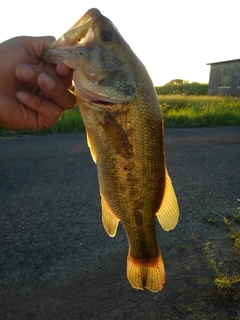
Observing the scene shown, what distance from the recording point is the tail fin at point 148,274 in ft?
7.25

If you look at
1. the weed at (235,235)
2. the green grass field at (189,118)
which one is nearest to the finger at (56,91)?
the weed at (235,235)

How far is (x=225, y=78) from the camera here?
115 feet

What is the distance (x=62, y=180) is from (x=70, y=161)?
1.50 m

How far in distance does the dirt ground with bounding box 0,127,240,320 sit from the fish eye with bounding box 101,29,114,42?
7.81 feet

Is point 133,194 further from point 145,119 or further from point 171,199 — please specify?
point 145,119

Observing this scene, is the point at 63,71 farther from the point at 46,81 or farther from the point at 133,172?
the point at 133,172

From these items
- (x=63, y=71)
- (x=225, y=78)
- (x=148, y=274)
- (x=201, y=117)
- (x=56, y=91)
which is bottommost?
(x=201, y=117)

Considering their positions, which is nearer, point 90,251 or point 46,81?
point 46,81

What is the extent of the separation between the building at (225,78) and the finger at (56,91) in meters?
33.6

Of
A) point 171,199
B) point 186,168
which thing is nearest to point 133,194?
point 171,199

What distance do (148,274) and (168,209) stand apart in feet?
1.58

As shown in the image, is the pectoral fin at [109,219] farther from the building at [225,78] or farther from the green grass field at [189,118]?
the building at [225,78]

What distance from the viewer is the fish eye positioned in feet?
6.05

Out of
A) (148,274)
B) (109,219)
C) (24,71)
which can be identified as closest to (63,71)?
(24,71)
